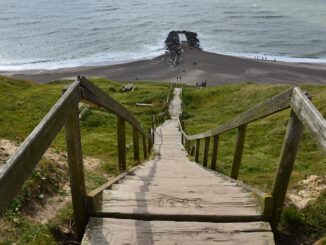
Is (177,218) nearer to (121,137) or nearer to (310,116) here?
(310,116)

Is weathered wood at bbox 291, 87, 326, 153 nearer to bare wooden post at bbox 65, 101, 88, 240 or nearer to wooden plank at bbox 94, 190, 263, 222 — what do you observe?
wooden plank at bbox 94, 190, 263, 222

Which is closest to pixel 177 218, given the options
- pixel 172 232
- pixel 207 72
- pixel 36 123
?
pixel 172 232

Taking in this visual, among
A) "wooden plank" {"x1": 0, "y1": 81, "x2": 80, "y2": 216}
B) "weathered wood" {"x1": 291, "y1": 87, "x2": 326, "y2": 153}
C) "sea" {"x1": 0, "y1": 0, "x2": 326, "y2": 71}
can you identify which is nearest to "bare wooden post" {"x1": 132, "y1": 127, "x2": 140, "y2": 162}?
"wooden plank" {"x1": 0, "y1": 81, "x2": 80, "y2": 216}

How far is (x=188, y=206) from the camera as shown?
417cm

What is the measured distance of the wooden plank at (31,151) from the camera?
2.08m

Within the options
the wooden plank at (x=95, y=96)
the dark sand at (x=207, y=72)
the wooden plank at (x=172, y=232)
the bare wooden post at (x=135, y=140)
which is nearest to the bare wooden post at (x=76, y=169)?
the wooden plank at (x=172, y=232)

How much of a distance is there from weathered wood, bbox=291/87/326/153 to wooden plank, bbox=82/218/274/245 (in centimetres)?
113

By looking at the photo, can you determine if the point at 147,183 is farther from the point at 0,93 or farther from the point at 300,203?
the point at 0,93

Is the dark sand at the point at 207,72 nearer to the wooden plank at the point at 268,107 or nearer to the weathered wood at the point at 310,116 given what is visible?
the wooden plank at the point at 268,107

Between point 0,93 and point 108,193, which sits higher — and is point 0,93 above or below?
below

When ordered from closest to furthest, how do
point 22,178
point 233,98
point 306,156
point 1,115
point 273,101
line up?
point 22,178 < point 273,101 < point 306,156 < point 1,115 < point 233,98

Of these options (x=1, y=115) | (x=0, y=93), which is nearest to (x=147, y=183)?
(x=1, y=115)

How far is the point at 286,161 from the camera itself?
3754mm

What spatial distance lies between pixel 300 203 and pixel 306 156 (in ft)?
36.5
